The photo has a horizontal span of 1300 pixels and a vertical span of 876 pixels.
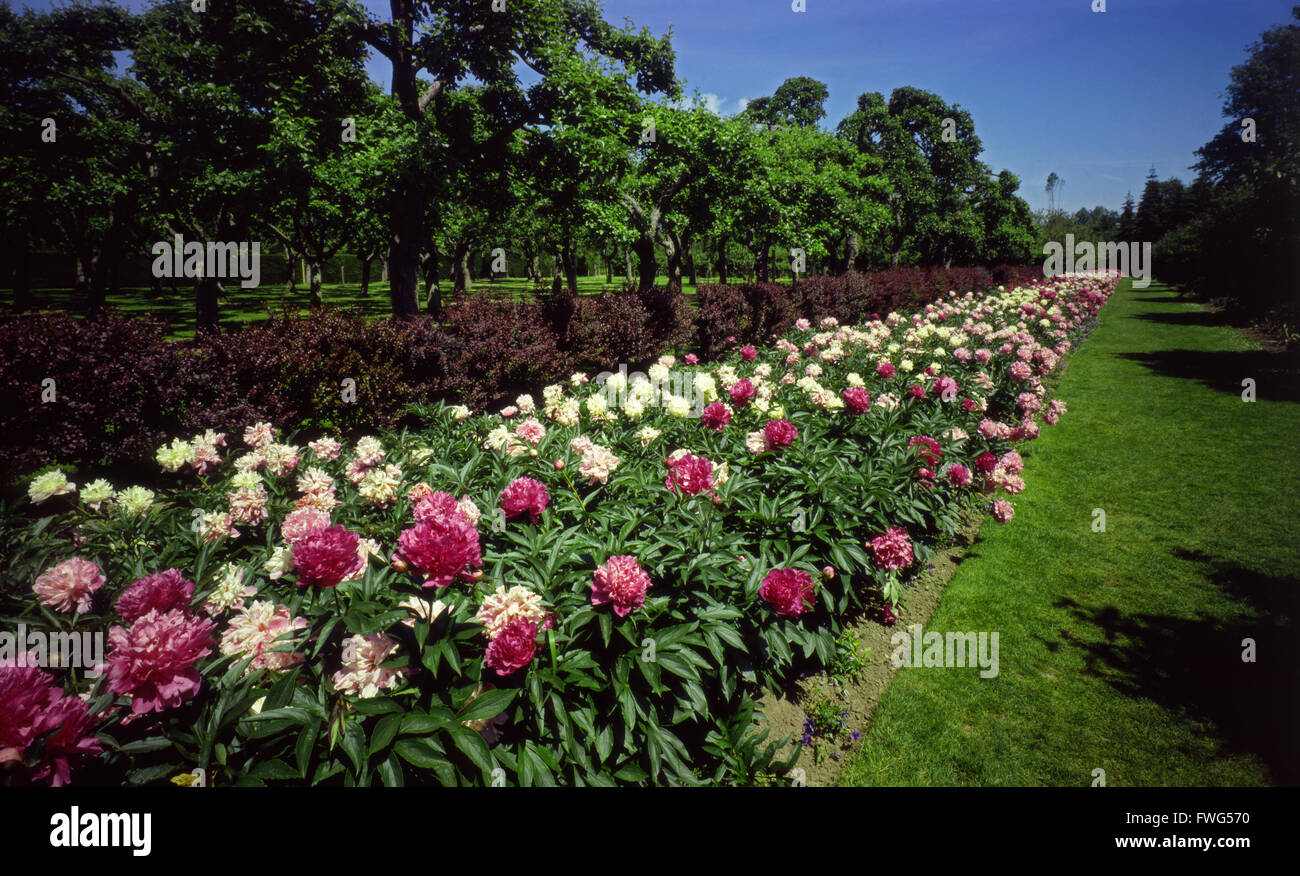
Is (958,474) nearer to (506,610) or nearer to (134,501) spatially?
(506,610)

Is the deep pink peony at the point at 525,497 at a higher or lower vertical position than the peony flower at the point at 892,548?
higher

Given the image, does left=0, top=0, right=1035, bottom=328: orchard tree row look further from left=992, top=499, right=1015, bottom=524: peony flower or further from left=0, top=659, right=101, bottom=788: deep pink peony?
left=0, top=659, right=101, bottom=788: deep pink peony

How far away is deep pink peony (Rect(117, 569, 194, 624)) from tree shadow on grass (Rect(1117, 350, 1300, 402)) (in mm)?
16142

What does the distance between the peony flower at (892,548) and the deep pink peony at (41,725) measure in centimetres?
322

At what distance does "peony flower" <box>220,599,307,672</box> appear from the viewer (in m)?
1.54

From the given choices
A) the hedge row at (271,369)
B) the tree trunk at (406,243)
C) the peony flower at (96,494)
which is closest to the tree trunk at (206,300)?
the tree trunk at (406,243)

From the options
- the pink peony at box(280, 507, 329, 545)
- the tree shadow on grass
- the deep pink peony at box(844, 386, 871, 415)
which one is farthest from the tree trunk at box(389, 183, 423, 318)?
the tree shadow on grass

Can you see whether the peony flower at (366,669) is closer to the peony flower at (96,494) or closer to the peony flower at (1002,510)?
the peony flower at (96,494)

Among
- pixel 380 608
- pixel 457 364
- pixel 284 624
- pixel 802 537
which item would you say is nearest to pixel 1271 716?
pixel 802 537

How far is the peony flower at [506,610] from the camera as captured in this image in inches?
61.3

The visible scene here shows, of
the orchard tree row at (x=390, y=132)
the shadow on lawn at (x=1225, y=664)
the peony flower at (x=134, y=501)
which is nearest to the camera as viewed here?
the peony flower at (x=134, y=501)

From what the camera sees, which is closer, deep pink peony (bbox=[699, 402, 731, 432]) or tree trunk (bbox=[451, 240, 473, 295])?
deep pink peony (bbox=[699, 402, 731, 432])

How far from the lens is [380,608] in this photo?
155 centimetres
